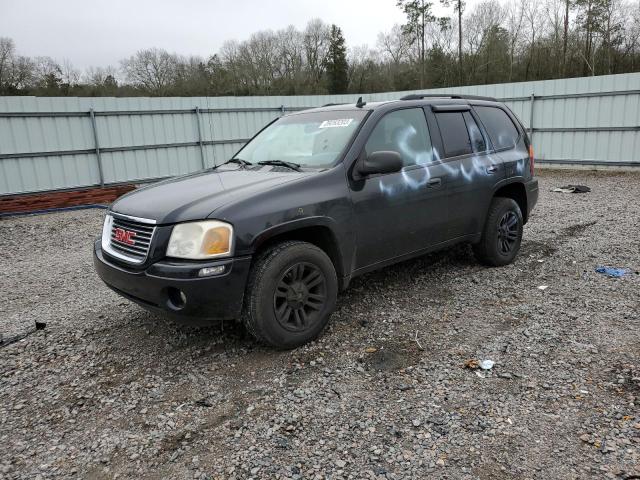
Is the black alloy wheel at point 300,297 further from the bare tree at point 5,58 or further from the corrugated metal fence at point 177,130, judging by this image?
the bare tree at point 5,58

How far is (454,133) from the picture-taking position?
4.74 metres

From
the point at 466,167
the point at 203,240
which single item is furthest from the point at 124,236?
the point at 466,167

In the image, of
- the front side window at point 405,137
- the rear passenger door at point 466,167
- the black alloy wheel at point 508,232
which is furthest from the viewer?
the black alloy wheel at point 508,232

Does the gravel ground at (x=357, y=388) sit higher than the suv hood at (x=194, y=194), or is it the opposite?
the suv hood at (x=194, y=194)

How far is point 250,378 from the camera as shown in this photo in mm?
3256

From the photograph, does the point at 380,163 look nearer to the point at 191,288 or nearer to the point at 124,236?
the point at 191,288

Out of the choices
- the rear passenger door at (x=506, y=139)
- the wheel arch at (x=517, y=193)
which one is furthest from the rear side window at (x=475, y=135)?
the wheel arch at (x=517, y=193)

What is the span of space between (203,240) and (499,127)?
3.73m

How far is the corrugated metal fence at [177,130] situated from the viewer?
11275mm

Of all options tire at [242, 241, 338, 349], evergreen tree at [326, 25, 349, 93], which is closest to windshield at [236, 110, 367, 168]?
tire at [242, 241, 338, 349]

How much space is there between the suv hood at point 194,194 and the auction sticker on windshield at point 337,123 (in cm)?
72

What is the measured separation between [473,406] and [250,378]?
4.70 ft

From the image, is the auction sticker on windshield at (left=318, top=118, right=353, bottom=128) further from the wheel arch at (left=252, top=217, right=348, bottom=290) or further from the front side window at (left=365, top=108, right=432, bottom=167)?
the wheel arch at (left=252, top=217, right=348, bottom=290)

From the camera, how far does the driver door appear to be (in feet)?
12.8
